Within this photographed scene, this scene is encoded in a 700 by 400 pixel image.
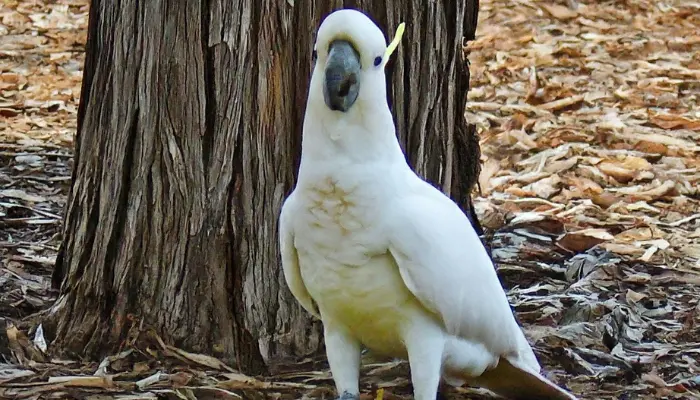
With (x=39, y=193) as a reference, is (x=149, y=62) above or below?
above

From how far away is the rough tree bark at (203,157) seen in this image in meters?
3.35

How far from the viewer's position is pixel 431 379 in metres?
2.89

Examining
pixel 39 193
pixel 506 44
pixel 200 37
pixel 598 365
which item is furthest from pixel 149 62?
pixel 506 44

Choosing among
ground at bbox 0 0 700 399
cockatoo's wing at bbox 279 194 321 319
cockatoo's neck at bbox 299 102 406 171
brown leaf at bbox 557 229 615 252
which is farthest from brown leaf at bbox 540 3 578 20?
cockatoo's neck at bbox 299 102 406 171

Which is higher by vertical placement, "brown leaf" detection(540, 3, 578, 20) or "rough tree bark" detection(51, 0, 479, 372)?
"brown leaf" detection(540, 3, 578, 20)

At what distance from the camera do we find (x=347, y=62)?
102 inches

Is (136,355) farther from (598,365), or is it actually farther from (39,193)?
(39,193)

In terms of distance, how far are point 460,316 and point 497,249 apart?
188 centimetres

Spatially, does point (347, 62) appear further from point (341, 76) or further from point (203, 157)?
point (203, 157)

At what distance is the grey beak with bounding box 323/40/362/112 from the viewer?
8.51 feet

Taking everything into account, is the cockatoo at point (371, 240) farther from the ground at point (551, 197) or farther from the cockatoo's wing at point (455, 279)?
the ground at point (551, 197)

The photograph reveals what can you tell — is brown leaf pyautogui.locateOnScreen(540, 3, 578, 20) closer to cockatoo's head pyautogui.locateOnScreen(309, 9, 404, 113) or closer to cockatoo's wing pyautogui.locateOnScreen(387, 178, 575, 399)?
cockatoo's wing pyautogui.locateOnScreen(387, 178, 575, 399)

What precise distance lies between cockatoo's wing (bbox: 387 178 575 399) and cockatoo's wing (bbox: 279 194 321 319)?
0.29 meters

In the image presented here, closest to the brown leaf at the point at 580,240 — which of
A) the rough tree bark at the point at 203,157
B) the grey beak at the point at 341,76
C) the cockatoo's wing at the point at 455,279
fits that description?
the rough tree bark at the point at 203,157
